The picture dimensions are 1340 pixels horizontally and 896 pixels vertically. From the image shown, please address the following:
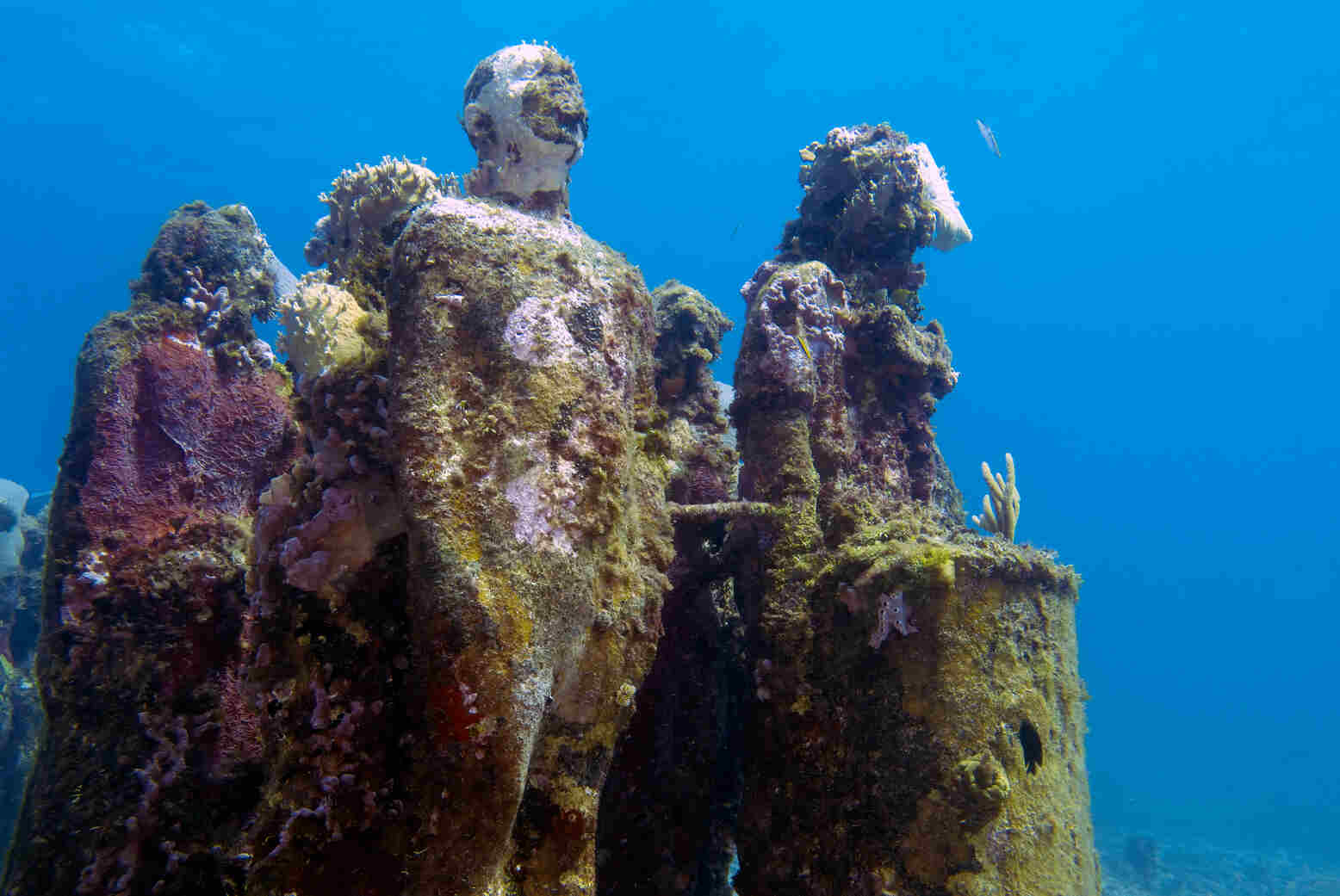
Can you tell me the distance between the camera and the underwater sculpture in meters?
2.34

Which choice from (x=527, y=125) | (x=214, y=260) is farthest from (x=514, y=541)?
(x=214, y=260)

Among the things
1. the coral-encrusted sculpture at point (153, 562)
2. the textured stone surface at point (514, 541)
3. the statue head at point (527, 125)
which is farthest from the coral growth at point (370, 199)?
the textured stone surface at point (514, 541)

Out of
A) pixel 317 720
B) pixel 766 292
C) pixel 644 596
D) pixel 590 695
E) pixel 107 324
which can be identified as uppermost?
pixel 766 292

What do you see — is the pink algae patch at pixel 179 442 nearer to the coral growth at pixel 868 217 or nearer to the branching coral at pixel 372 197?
the branching coral at pixel 372 197

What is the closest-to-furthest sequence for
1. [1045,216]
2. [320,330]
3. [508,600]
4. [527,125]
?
[508,600] → [320,330] → [527,125] → [1045,216]

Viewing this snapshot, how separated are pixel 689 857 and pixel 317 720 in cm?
280

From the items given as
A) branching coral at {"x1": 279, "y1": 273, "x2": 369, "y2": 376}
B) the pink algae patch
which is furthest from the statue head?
the pink algae patch

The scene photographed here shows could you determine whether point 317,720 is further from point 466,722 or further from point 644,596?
point 644,596

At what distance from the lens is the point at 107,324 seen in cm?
464

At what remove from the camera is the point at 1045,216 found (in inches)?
4788

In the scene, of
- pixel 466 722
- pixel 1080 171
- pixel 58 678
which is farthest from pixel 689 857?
pixel 1080 171

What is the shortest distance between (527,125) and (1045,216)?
144 m

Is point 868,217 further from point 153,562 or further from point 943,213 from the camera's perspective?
point 153,562

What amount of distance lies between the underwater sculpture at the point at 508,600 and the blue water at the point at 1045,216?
71709mm
